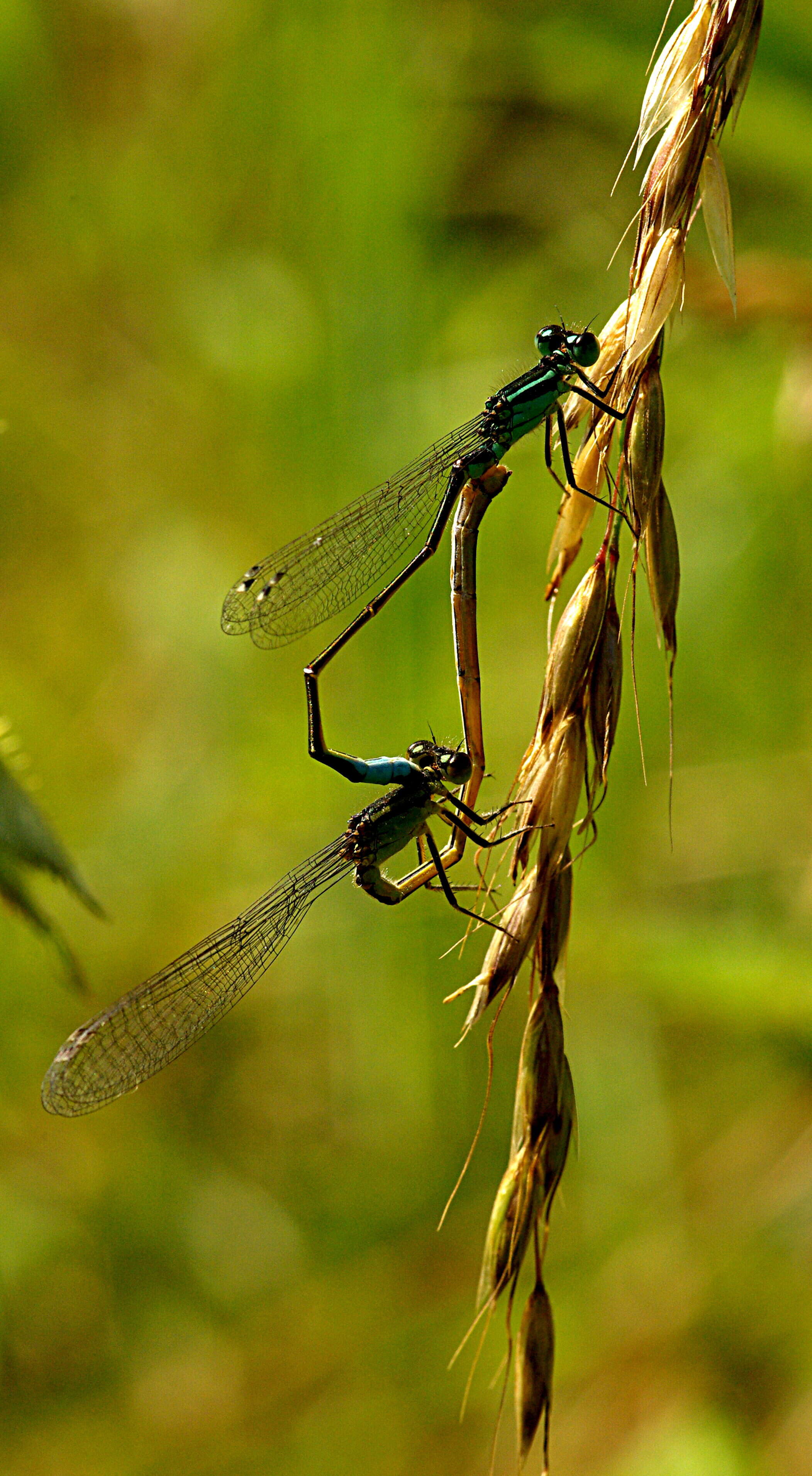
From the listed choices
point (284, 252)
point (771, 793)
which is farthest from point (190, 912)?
point (284, 252)

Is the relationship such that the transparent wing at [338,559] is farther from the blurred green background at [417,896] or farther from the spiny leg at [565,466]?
the blurred green background at [417,896]

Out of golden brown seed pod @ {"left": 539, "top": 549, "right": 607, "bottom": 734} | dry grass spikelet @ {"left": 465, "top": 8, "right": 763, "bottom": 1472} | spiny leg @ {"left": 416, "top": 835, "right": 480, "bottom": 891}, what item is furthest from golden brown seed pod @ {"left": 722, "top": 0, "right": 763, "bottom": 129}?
spiny leg @ {"left": 416, "top": 835, "right": 480, "bottom": 891}

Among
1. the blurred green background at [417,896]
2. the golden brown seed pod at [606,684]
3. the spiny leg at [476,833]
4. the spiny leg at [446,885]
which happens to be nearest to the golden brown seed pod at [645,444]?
the golden brown seed pod at [606,684]

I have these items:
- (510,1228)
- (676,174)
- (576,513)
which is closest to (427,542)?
(576,513)

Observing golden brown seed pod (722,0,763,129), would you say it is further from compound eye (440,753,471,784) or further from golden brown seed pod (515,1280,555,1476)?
golden brown seed pod (515,1280,555,1476)

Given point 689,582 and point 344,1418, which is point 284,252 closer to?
point 689,582

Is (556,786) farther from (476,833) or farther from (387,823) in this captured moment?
(387,823)

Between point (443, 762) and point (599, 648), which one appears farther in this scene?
point (443, 762)

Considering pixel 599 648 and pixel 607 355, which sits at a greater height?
pixel 607 355
